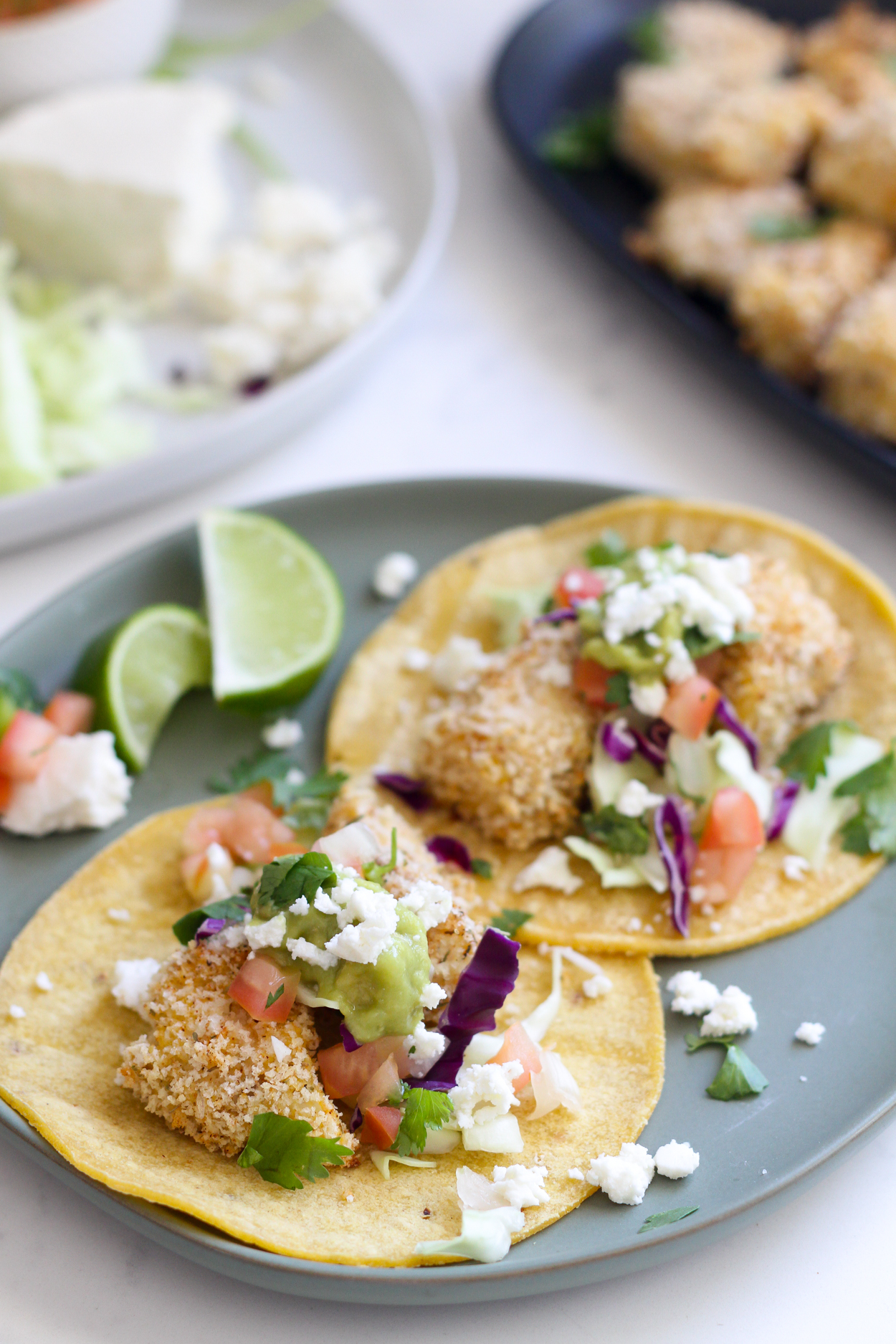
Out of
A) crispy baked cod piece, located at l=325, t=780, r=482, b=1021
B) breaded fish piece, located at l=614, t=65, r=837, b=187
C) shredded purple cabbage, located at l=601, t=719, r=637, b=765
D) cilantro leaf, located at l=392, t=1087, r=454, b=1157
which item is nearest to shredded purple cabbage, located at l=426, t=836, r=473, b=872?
crispy baked cod piece, located at l=325, t=780, r=482, b=1021

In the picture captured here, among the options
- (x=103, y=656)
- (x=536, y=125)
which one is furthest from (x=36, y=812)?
(x=536, y=125)

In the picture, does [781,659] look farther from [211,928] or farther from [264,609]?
[211,928]

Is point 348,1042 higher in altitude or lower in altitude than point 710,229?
lower

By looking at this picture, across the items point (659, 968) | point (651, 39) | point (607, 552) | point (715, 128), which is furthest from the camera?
point (651, 39)

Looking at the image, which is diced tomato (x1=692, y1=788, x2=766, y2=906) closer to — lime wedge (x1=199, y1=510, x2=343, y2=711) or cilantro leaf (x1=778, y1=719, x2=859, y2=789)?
cilantro leaf (x1=778, y1=719, x2=859, y2=789)

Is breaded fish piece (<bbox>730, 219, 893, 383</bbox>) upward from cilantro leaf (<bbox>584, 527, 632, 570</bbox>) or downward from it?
upward

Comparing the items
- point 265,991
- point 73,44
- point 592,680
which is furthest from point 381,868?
point 73,44
